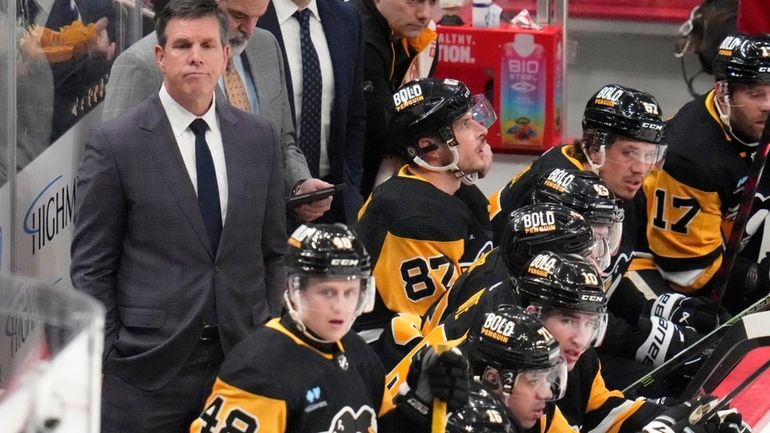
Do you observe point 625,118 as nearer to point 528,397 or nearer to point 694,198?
→ point 694,198

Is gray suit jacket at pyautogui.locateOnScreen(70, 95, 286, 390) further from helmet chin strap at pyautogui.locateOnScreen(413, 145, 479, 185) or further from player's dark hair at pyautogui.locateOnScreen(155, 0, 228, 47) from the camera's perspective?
helmet chin strap at pyautogui.locateOnScreen(413, 145, 479, 185)

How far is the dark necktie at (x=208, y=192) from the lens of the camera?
3.01 metres

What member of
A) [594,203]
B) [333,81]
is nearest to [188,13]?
[594,203]

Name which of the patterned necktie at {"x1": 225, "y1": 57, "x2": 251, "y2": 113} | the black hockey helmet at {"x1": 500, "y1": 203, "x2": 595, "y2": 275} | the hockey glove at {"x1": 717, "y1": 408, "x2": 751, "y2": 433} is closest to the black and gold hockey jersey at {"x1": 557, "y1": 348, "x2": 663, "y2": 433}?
the hockey glove at {"x1": 717, "y1": 408, "x2": 751, "y2": 433}

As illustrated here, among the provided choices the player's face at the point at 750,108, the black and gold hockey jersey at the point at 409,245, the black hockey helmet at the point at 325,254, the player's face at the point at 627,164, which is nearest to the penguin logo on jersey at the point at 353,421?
the black hockey helmet at the point at 325,254

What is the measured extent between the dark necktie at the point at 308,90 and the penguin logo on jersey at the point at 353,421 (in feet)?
5.99

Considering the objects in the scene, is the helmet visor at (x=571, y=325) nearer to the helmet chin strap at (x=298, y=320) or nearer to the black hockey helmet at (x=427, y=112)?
the helmet chin strap at (x=298, y=320)

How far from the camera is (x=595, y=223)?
3.62m

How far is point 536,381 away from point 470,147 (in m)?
1.22

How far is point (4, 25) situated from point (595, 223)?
5.14 feet

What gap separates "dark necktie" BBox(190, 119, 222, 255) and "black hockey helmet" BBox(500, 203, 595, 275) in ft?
2.47

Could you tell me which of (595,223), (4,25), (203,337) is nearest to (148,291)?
(203,337)

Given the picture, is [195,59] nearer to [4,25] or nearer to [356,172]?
[4,25]

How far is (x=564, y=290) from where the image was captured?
3.08 metres
